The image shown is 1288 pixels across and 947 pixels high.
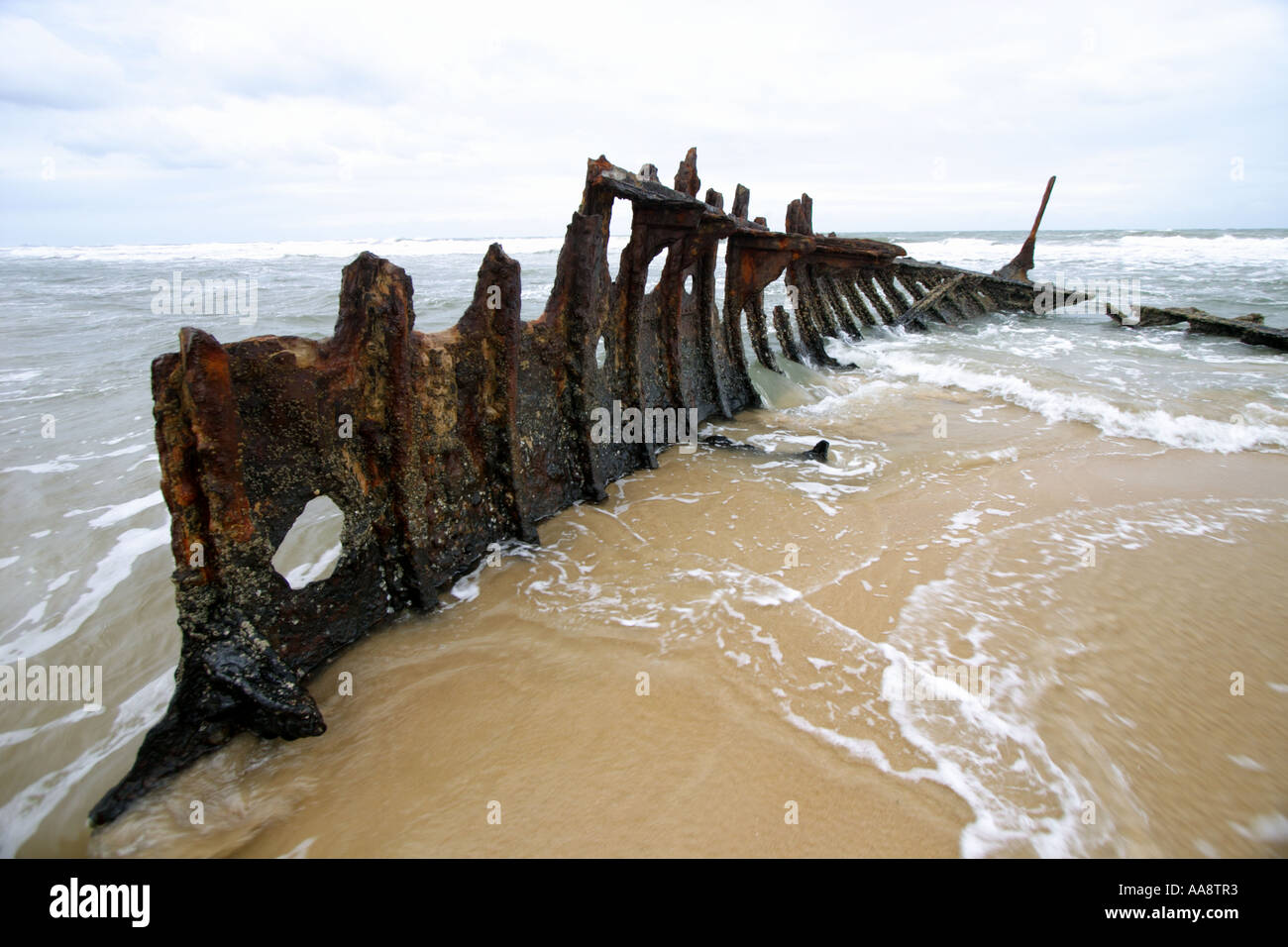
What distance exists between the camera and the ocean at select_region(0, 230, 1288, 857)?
2355mm

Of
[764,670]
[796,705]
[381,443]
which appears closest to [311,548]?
[381,443]

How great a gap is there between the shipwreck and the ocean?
0.19m

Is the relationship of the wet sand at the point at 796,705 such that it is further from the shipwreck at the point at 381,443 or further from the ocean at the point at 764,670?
the shipwreck at the point at 381,443

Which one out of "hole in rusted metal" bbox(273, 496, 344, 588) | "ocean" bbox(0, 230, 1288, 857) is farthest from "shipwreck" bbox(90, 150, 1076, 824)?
"hole in rusted metal" bbox(273, 496, 344, 588)

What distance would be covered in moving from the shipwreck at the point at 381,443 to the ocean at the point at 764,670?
193mm

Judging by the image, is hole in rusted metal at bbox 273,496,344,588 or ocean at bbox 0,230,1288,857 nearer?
ocean at bbox 0,230,1288,857

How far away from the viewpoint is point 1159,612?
362 centimetres

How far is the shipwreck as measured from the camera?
241cm

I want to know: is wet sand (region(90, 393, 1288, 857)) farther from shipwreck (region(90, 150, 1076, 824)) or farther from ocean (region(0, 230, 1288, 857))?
shipwreck (region(90, 150, 1076, 824))

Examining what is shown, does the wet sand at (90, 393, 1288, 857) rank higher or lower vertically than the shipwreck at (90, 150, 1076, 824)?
lower

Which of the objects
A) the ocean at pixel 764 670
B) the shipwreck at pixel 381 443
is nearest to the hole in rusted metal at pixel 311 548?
the ocean at pixel 764 670

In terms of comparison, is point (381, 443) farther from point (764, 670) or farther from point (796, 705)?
point (796, 705)
